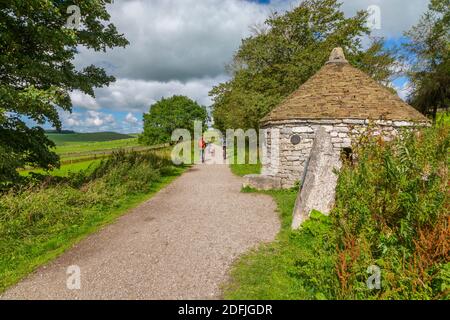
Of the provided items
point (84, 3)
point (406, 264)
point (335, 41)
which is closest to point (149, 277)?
point (406, 264)

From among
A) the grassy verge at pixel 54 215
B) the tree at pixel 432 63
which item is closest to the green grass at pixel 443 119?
the tree at pixel 432 63

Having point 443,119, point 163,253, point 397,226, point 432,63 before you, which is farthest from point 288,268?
point 432,63

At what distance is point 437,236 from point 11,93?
32.3 feet

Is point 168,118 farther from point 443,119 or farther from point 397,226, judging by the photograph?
point 397,226

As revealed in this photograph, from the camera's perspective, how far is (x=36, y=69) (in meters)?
8.21

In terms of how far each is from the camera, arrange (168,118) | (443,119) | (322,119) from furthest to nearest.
A: (168,118), (322,119), (443,119)

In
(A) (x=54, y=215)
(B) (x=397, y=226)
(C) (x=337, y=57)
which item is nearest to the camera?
(B) (x=397, y=226)

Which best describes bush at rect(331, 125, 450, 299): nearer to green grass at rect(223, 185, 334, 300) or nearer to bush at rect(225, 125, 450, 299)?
bush at rect(225, 125, 450, 299)

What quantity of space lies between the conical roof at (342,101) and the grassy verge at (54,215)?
276 inches

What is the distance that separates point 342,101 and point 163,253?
958cm

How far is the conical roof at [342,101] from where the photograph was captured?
10805 millimetres

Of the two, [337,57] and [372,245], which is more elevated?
[337,57]

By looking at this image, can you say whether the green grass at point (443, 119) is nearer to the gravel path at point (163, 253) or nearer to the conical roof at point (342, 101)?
the conical roof at point (342, 101)
